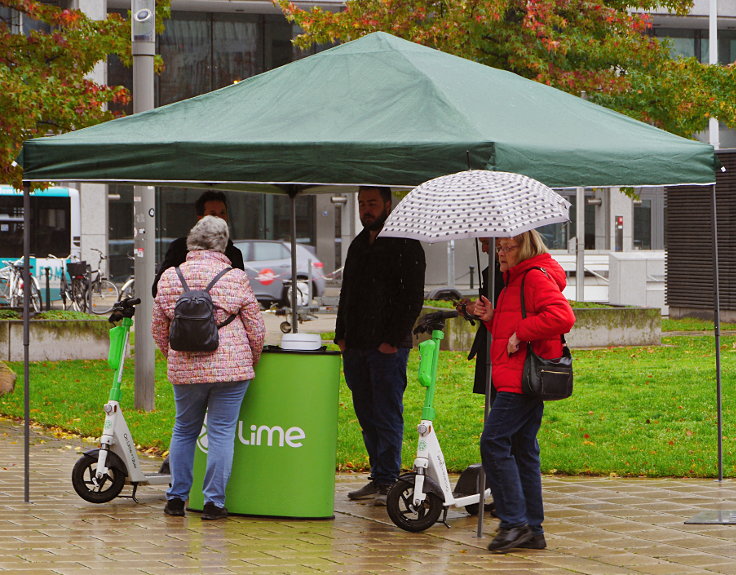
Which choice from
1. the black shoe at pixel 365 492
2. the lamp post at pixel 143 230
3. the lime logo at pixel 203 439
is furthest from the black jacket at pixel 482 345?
the lamp post at pixel 143 230

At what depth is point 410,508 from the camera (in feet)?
24.5

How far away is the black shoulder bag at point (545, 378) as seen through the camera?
673cm

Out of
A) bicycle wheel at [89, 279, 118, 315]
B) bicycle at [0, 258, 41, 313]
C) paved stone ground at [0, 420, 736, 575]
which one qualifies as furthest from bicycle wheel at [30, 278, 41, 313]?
paved stone ground at [0, 420, 736, 575]

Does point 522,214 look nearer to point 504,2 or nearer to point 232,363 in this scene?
point 232,363

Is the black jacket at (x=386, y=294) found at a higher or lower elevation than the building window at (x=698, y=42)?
lower

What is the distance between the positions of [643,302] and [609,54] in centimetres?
706

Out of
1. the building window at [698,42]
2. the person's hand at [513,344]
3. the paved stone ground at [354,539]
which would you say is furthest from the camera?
the building window at [698,42]

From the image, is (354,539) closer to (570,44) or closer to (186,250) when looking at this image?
(186,250)

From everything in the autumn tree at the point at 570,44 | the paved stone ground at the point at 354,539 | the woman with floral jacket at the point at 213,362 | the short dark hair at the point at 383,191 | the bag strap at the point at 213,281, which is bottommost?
the paved stone ground at the point at 354,539

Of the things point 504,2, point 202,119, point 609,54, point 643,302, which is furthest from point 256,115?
point 643,302

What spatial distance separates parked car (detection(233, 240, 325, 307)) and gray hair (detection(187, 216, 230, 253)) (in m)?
22.0

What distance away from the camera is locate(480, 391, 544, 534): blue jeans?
22.6 ft

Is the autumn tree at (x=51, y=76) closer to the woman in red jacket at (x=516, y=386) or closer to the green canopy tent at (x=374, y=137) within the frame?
the green canopy tent at (x=374, y=137)

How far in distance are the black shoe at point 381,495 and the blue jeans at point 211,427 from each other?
3.47 feet
